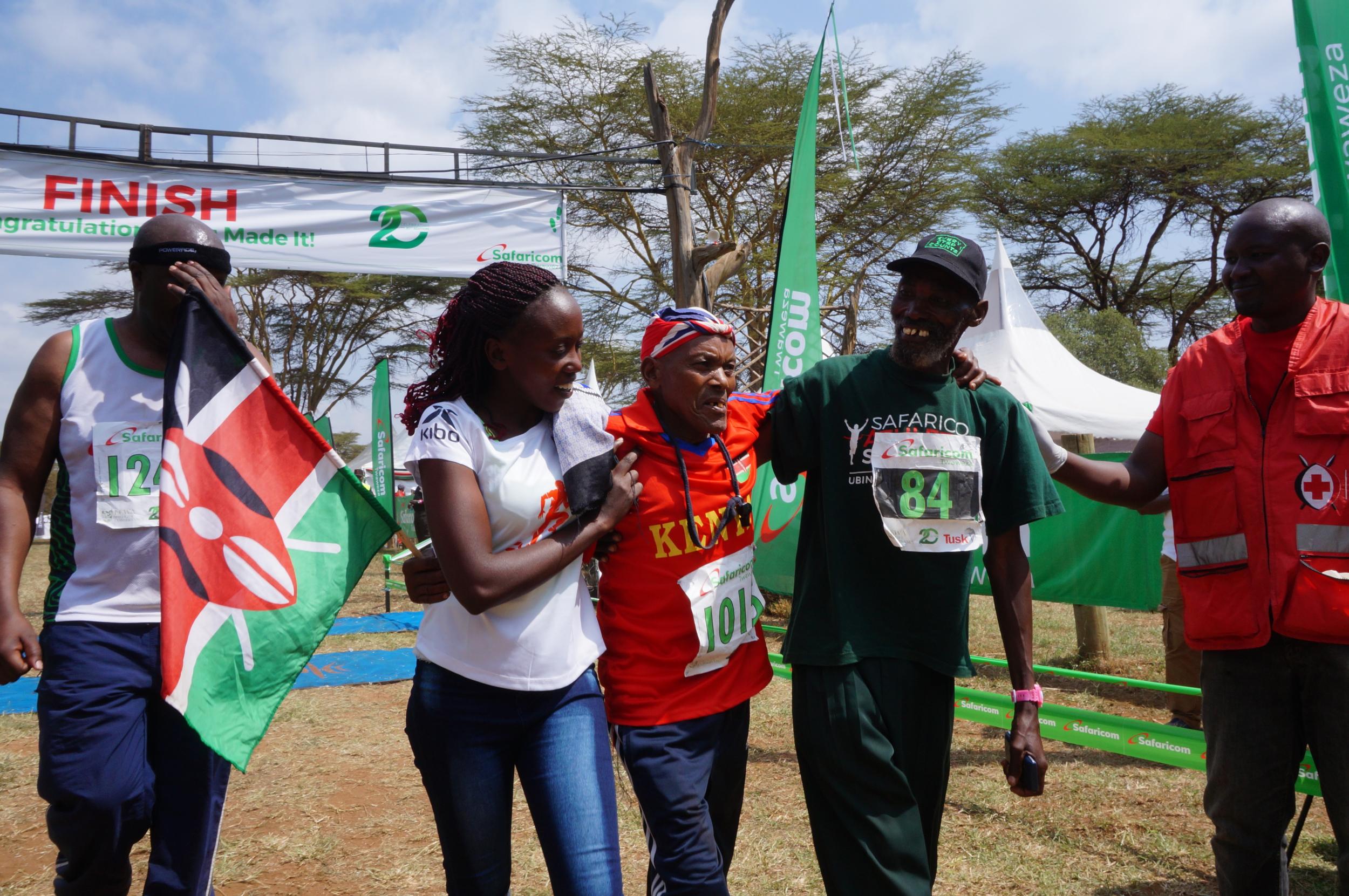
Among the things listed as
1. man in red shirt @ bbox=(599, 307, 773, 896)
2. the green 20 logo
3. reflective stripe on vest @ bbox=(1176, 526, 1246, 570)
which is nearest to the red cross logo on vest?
reflective stripe on vest @ bbox=(1176, 526, 1246, 570)

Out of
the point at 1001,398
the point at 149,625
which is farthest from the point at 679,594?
the point at 149,625

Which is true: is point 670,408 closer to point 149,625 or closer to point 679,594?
point 679,594

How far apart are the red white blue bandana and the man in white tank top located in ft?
3.71

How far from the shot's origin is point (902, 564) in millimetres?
2600

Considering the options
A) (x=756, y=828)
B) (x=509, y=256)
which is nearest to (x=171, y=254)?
(x=756, y=828)

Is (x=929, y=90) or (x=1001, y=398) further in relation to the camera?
(x=929, y=90)

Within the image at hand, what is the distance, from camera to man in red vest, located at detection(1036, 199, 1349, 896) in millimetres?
2645

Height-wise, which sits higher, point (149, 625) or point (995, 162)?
point (995, 162)

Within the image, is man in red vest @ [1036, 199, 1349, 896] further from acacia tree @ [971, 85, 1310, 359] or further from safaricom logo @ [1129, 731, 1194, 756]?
acacia tree @ [971, 85, 1310, 359]

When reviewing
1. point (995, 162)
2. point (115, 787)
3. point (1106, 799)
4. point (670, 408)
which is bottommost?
point (1106, 799)

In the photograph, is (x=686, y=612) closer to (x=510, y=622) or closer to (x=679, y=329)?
(x=510, y=622)

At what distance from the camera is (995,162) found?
2748cm

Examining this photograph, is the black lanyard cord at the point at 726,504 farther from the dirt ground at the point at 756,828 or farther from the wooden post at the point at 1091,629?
the wooden post at the point at 1091,629

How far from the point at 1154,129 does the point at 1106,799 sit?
25.5 metres
